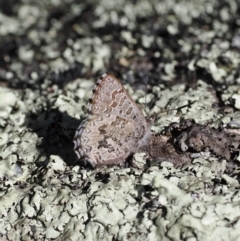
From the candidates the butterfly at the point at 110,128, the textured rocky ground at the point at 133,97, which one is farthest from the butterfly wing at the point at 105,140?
the textured rocky ground at the point at 133,97

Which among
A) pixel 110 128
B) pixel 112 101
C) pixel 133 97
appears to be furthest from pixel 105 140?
pixel 133 97

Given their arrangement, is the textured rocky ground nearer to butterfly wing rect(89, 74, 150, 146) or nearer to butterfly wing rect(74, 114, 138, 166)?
butterfly wing rect(74, 114, 138, 166)

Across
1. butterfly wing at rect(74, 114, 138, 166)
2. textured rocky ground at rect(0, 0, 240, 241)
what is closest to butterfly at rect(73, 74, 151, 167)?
butterfly wing at rect(74, 114, 138, 166)

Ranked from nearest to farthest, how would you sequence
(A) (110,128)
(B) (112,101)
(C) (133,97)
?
(B) (112,101), (A) (110,128), (C) (133,97)

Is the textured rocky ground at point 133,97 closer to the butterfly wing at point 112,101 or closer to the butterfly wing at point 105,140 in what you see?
the butterfly wing at point 105,140

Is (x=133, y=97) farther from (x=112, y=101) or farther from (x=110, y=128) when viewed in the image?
(x=112, y=101)

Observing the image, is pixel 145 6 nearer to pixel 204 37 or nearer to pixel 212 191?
pixel 204 37
